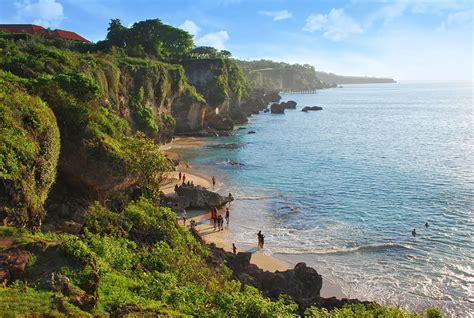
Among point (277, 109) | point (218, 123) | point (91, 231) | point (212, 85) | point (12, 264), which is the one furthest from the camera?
point (277, 109)

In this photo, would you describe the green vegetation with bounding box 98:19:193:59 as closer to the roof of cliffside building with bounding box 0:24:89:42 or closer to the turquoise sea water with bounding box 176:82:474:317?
the roof of cliffside building with bounding box 0:24:89:42

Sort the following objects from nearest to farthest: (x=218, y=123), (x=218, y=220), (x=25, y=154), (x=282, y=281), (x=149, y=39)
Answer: (x=25, y=154), (x=282, y=281), (x=218, y=220), (x=149, y=39), (x=218, y=123)

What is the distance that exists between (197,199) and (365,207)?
46.6 ft

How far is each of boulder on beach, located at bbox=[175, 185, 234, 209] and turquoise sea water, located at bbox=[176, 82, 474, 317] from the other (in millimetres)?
1645

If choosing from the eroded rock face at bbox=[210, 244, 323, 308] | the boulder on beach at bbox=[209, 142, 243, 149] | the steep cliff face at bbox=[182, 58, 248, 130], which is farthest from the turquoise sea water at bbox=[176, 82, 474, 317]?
the steep cliff face at bbox=[182, 58, 248, 130]

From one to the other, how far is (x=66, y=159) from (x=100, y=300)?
1168 centimetres

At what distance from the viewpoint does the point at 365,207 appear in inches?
1346

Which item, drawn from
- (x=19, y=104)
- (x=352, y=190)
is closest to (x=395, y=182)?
(x=352, y=190)

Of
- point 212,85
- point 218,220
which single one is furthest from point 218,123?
point 218,220

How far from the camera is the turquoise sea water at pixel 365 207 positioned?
73.7ft

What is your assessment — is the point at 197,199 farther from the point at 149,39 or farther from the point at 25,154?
the point at 149,39

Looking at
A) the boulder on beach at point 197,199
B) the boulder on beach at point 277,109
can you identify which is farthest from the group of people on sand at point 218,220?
the boulder on beach at point 277,109

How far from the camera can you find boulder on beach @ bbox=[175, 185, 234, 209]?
32.3 meters

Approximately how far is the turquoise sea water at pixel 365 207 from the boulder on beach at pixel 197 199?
1645 mm
